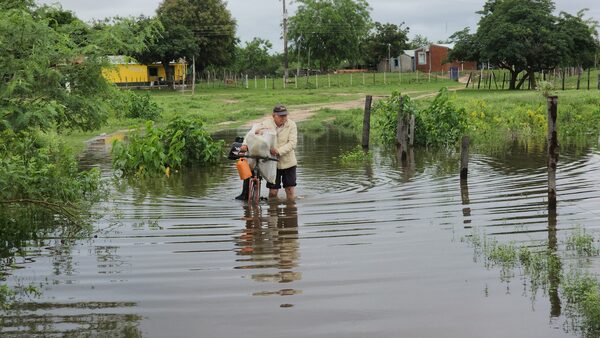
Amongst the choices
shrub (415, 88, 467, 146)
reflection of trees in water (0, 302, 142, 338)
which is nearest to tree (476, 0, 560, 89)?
shrub (415, 88, 467, 146)

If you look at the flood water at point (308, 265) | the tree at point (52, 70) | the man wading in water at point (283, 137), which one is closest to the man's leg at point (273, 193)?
the flood water at point (308, 265)

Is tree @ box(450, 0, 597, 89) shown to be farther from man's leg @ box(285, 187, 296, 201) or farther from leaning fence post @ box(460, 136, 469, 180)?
man's leg @ box(285, 187, 296, 201)

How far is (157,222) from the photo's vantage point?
12211 mm

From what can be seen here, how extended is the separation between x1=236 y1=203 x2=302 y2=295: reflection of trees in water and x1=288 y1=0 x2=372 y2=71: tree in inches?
2682

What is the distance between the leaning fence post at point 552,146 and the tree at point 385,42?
82185 mm

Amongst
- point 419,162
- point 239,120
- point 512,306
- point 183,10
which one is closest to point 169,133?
point 419,162

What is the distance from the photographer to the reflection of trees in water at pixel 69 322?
6.87m

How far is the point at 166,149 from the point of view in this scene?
64.2 feet

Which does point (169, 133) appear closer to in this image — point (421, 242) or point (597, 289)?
point (421, 242)

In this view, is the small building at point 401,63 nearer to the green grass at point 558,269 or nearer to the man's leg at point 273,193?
the man's leg at point 273,193

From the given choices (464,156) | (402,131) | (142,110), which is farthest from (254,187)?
(142,110)

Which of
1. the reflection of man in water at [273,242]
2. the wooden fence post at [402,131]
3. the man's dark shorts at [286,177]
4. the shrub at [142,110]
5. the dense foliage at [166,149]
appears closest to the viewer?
the reflection of man in water at [273,242]

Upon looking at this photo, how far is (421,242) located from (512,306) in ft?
9.59

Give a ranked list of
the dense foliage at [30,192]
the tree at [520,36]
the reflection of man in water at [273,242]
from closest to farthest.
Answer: the reflection of man in water at [273,242]
the dense foliage at [30,192]
the tree at [520,36]
